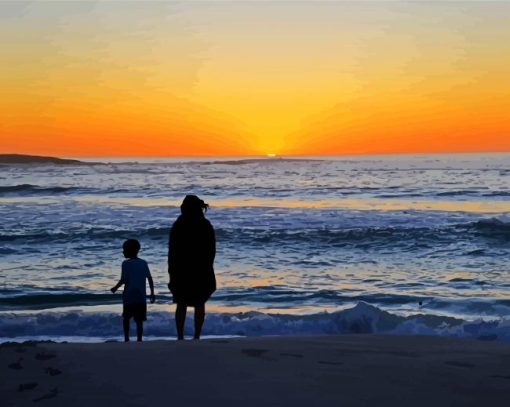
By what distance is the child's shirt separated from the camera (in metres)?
7.80

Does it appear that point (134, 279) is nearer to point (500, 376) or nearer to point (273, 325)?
point (273, 325)

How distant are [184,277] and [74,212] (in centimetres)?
2465

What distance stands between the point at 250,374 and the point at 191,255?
8.11 feet

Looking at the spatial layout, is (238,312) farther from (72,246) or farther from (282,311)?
(72,246)

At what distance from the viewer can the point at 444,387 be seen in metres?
5.03

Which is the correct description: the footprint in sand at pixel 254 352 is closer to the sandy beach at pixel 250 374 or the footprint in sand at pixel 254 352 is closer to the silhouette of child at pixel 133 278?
the sandy beach at pixel 250 374

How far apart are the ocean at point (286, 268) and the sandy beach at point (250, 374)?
4213 mm

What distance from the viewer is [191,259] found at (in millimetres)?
7527

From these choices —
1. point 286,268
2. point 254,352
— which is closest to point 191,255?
point 254,352

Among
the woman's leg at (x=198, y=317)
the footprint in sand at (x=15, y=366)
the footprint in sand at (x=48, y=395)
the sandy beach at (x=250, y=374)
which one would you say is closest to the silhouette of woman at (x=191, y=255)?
the woman's leg at (x=198, y=317)

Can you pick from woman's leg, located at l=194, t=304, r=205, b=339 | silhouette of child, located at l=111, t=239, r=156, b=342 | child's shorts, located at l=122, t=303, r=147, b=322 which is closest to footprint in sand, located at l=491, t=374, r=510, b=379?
woman's leg, located at l=194, t=304, r=205, b=339

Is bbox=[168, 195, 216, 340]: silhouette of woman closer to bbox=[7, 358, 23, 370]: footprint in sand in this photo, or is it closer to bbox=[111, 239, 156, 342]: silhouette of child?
bbox=[111, 239, 156, 342]: silhouette of child

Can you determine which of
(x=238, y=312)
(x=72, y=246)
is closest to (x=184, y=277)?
(x=238, y=312)

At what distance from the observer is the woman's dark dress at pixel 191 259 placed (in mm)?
7484
